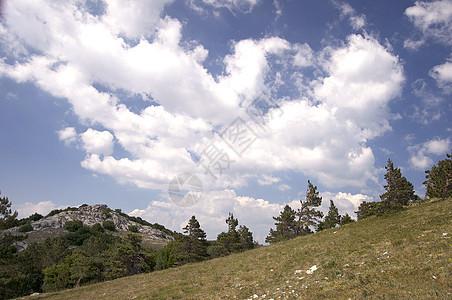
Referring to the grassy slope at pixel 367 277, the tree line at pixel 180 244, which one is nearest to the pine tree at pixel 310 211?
the tree line at pixel 180 244

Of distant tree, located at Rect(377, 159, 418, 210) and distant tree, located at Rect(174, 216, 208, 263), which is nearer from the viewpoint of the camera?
distant tree, located at Rect(377, 159, 418, 210)

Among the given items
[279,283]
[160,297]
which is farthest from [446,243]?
[160,297]

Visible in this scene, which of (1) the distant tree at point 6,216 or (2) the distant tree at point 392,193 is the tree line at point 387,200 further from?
(1) the distant tree at point 6,216

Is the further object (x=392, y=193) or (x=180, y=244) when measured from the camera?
(x=180, y=244)

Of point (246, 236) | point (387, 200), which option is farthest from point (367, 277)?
point (246, 236)

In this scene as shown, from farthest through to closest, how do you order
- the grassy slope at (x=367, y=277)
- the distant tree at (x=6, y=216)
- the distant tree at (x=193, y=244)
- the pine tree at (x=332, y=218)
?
1. the pine tree at (x=332, y=218)
2. the distant tree at (x=193, y=244)
3. the distant tree at (x=6, y=216)
4. the grassy slope at (x=367, y=277)

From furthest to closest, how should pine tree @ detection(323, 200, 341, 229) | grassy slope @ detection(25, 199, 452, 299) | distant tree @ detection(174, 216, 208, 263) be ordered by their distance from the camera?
1. pine tree @ detection(323, 200, 341, 229)
2. distant tree @ detection(174, 216, 208, 263)
3. grassy slope @ detection(25, 199, 452, 299)

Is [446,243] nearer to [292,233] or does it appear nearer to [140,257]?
[292,233]

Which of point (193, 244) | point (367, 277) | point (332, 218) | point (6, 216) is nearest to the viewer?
point (367, 277)

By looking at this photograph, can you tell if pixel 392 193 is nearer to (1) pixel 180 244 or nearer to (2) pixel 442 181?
(2) pixel 442 181

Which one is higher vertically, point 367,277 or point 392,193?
point 392,193

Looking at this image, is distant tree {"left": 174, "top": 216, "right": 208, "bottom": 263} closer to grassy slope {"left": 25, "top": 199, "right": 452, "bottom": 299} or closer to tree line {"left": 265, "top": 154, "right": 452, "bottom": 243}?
tree line {"left": 265, "top": 154, "right": 452, "bottom": 243}

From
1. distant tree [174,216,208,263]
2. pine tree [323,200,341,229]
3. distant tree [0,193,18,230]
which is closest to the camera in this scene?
distant tree [0,193,18,230]

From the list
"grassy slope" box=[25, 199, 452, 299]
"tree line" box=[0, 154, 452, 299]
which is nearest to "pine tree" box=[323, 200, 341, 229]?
"tree line" box=[0, 154, 452, 299]
